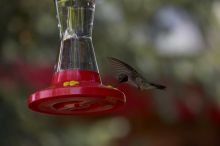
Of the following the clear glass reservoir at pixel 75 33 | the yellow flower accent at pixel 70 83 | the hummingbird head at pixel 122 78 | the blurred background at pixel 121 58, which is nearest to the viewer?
the yellow flower accent at pixel 70 83

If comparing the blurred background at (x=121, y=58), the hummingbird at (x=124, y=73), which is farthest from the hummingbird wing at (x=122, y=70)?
the blurred background at (x=121, y=58)

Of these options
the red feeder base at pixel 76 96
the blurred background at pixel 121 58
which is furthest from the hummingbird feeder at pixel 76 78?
the blurred background at pixel 121 58

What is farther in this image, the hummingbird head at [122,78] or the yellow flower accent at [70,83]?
the hummingbird head at [122,78]

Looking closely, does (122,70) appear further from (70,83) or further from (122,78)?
(70,83)

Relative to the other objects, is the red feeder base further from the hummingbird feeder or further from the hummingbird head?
the hummingbird head

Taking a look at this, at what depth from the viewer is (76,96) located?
11.0ft

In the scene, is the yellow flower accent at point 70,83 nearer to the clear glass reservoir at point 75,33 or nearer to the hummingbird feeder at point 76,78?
the hummingbird feeder at point 76,78

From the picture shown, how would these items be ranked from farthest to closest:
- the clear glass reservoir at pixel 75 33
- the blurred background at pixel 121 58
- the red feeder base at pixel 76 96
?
the blurred background at pixel 121 58
the clear glass reservoir at pixel 75 33
the red feeder base at pixel 76 96

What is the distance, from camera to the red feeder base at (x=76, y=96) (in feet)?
11.0

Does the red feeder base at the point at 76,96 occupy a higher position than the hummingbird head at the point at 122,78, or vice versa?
the hummingbird head at the point at 122,78

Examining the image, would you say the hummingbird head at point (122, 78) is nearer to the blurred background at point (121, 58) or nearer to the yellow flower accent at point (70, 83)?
the yellow flower accent at point (70, 83)

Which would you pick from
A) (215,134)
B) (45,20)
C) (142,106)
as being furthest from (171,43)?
(215,134)

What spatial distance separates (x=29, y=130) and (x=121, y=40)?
1280 mm

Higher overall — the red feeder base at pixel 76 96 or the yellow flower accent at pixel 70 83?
the yellow flower accent at pixel 70 83
